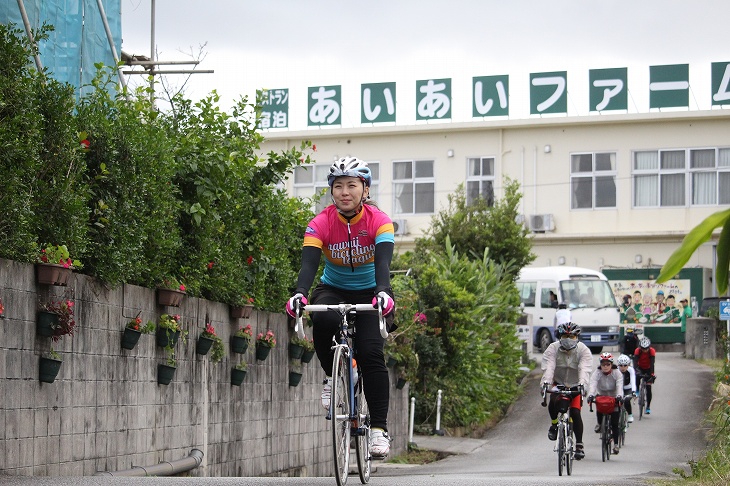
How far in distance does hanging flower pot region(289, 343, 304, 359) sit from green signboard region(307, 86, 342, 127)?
3433cm

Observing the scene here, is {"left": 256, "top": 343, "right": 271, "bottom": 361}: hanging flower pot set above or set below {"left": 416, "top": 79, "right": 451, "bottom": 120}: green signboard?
below

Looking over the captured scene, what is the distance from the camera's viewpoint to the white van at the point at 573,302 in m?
38.7

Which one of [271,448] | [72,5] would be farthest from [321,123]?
[271,448]

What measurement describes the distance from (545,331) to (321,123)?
14490 millimetres

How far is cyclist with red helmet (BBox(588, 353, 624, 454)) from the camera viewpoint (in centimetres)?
2011

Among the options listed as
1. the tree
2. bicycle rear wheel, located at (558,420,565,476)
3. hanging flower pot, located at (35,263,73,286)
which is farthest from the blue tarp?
the tree

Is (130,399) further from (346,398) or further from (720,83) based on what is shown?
(720,83)

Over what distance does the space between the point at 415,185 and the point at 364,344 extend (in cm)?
4187

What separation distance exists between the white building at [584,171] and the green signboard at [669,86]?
55cm

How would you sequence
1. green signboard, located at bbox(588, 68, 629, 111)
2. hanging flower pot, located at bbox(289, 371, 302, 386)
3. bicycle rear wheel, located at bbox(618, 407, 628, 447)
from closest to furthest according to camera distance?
hanging flower pot, located at bbox(289, 371, 302, 386)
bicycle rear wheel, located at bbox(618, 407, 628, 447)
green signboard, located at bbox(588, 68, 629, 111)

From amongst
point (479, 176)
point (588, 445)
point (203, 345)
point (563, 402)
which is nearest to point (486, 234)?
point (479, 176)

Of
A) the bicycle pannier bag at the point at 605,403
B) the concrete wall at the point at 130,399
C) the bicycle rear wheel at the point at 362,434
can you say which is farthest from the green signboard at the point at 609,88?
the bicycle rear wheel at the point at 362,434

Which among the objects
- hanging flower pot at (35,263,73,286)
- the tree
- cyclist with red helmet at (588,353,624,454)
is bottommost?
cyclist with red helmet at (588,353,624,454)

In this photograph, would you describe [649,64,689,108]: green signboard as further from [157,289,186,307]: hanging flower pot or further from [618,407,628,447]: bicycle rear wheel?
[157,289,186,307]: hanging flower pot
